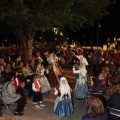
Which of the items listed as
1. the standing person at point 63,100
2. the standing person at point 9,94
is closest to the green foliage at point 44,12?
the standing person at point 9,94

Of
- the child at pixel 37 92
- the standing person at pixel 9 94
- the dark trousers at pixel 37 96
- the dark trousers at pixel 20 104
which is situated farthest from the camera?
the dark trousers at pixel 37 96

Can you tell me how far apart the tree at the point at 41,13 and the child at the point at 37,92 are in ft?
19.3

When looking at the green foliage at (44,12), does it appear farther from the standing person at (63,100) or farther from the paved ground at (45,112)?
the standing person at (63,100)

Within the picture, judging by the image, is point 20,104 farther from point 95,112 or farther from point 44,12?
point 44,12

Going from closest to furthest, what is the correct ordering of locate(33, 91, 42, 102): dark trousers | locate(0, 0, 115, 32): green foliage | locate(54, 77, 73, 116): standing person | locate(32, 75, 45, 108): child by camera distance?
locate(54, 77, 73, 116): standing person, locate(32, 75, 45, 108): child, locate(33, 91, 42, 102): dark trousers, locate(0, 0, 115, 32): green foliage

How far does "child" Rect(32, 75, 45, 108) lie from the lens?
35.8 ft

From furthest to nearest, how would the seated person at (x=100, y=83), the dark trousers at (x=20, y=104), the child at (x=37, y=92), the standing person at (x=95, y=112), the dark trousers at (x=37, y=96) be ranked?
the dark trousers at (x=37, y=96) < the child at (x=37, y=92) < the seated person at (x=100, y=83) < the dark trousers at (x=20, y=104) < the standing person at (x=95, y=112)

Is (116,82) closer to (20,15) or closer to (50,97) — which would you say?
(50,97)

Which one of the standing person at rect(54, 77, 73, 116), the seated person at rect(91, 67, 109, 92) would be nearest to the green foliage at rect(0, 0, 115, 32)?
the seated person at rect(91, 67, 109, 92)

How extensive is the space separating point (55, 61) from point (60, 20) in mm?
3454

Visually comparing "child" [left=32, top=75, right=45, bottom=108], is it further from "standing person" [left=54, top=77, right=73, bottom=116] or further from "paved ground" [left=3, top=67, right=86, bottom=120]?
"standing person" [left=54, top=77, right=73, bottom=116]

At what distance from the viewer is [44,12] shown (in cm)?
1762

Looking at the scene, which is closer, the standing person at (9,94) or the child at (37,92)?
the standing person at (9,94)

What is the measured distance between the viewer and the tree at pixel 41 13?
53.7ft
